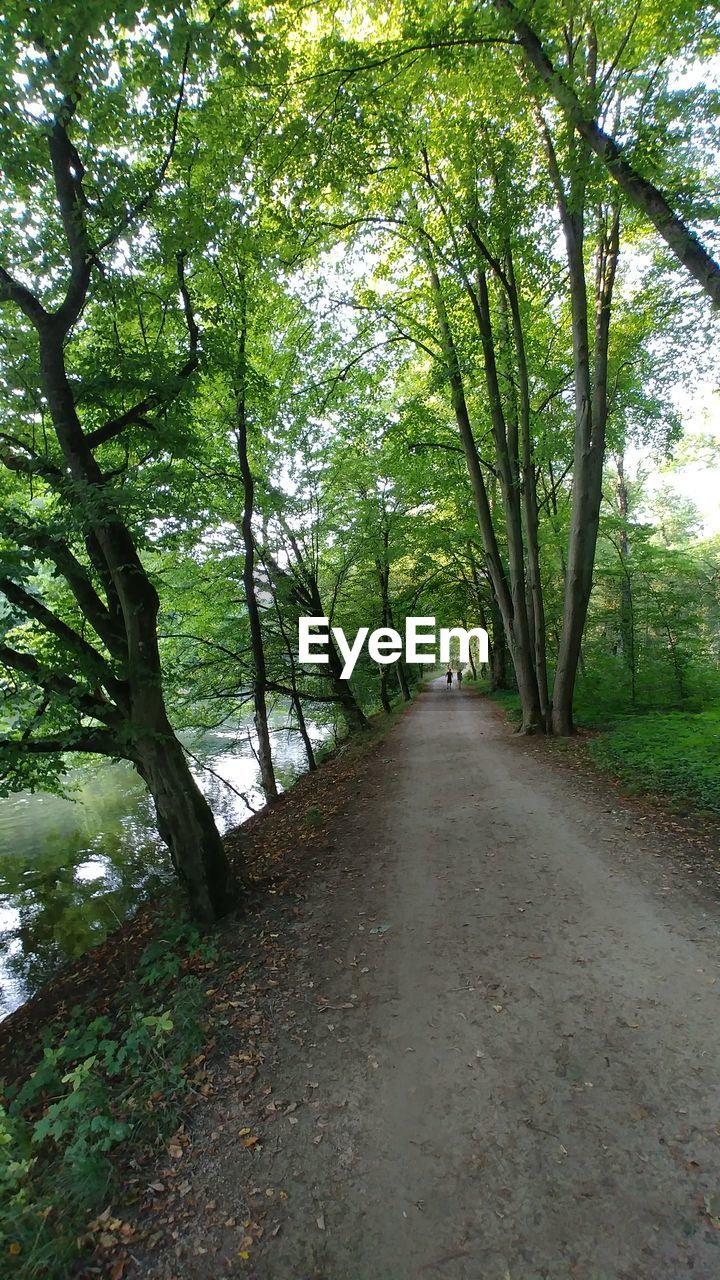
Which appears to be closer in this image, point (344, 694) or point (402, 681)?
point (344, 694)

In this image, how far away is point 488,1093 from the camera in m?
A: 2.86

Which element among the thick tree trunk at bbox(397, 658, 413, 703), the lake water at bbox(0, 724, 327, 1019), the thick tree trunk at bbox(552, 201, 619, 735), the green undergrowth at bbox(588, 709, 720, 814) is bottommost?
the lake water at bbox(0, 724, 327, 1019)

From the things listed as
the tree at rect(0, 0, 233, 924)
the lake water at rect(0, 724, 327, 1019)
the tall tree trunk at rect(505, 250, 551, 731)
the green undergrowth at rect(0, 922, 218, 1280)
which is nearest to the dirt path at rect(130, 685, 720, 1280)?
the green undergrowth at rect(0, 922, 218, 1280)

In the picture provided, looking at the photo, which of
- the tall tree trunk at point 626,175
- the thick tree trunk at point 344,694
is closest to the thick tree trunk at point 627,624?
the thick tree trunk at point 344,694

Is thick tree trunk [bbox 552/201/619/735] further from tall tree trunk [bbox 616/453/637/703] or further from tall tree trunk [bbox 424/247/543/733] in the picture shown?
tall tree trunk [bbox 616/453/637/703]

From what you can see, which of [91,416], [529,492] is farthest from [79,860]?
[529,492]

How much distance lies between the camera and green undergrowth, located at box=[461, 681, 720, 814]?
6820mm

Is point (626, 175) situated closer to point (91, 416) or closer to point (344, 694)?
point (91, 416)

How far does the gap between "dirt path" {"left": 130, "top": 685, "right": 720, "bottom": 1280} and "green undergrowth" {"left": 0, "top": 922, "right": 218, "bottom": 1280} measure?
40 centimetres

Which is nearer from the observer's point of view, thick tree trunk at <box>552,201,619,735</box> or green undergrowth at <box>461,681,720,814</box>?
green undergrowth at <box>461,681,720,814</box>

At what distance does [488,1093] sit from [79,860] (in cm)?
1199

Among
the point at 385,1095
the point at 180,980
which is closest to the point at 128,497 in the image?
the point at 180,980

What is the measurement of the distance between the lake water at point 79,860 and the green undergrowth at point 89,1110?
4.10m

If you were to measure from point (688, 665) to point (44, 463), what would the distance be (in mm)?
14264
